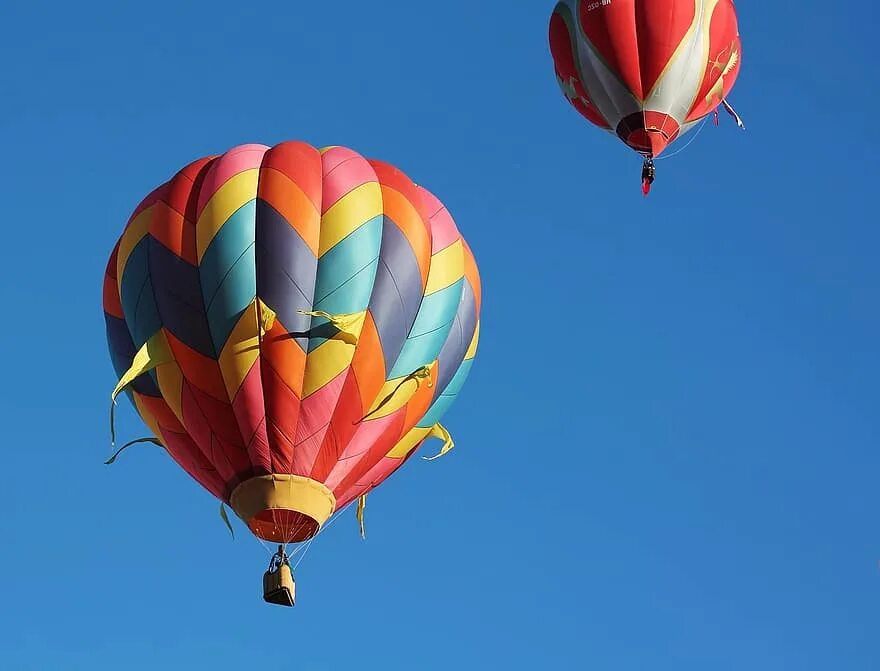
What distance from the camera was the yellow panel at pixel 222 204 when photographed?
21875 mm

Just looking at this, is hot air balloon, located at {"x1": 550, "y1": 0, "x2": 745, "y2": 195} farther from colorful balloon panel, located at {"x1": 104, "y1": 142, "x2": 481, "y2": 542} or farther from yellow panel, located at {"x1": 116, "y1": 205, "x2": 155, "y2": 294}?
yellow panel, located at {"x1": 116, "y1": 205, "x2": 155, "y2": 294}

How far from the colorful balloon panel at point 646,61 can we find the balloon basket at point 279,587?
8676 mm

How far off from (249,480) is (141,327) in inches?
81.1

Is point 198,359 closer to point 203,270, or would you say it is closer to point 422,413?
point 203,270

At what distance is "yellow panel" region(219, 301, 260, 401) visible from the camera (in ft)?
70.3

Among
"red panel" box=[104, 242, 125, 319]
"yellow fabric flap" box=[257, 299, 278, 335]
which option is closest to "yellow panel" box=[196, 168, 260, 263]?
"yellow fabric flap" box=[257, 299, 278, 335]

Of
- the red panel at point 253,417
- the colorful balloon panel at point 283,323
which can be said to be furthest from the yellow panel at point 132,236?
the red panel at point 253,417

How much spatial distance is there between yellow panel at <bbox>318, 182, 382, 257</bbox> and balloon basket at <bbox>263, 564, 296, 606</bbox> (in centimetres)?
336

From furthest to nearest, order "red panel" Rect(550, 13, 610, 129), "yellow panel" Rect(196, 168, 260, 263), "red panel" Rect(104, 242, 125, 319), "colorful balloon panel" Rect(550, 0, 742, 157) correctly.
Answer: "red panel" Rect(550, 13, 610, 129)
"colorful balloon panel" Rect(550, 0, 742, 157)
"red panel" Rect(104, 242, 125, 319)
"yellow panel" Rect(196, 168, 260, 263)

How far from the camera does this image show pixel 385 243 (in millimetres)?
22156

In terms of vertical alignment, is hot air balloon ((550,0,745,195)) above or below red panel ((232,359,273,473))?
above

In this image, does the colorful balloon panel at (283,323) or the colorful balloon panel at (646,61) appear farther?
the colorful balloon panel at (646,61)

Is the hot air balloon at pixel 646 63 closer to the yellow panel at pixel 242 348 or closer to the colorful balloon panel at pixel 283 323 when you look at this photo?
the colorful balloon panel at pixel 283 323

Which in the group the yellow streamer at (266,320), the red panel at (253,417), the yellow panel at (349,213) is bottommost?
the red panel at (253,417)
